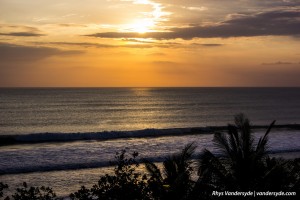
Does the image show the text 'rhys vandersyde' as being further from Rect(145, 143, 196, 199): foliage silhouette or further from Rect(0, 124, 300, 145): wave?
Rect(0, 124, 300, 145): wave

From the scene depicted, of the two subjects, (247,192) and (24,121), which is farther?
(24,121)

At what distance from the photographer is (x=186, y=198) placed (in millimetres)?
10234

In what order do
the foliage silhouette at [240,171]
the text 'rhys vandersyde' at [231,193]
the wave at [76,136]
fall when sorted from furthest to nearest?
1. the wave at [76,136]
2. the foliage silhouette at [240,171]
3. the text 'rhys vandersyde' at [231,193]

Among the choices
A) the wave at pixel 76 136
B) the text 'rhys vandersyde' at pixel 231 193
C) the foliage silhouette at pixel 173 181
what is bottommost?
the text 'rhys vandersyde' at pixel 231 193

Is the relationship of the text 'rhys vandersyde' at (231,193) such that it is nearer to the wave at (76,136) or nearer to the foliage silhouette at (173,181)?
the foliage silhouette at (173,181)

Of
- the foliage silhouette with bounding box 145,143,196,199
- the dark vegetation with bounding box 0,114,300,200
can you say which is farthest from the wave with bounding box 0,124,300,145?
the foliage silhouette with bounding box 145,143,196,199

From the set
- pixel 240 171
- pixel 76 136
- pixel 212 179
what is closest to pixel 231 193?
pixel 240 171

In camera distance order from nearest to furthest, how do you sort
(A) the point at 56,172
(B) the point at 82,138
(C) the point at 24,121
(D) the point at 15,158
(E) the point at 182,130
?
(A) the point at 56,172
(D) the point at 15,158
(B) the point at 82,138
(E) the point at 182,130
(C) the point at 24,121

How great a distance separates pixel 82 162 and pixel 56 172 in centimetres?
312

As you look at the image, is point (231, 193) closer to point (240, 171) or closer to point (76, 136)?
point (240, 171)

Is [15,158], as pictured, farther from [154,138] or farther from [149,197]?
[149,197]

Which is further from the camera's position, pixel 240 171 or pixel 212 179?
pixel 212 179

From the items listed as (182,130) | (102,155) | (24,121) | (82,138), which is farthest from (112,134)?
(24,121)

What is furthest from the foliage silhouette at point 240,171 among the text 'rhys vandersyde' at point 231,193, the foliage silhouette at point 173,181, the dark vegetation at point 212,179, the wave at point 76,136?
the wave at point 76,136
